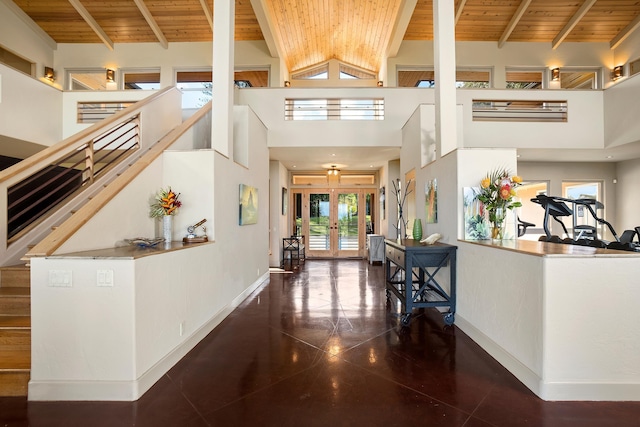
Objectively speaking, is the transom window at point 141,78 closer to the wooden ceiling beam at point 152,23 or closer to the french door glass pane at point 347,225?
the wooden ceiling beam at point 152,23

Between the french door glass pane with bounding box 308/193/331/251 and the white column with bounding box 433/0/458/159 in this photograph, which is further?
the french door glass pane with bounding box 308/193/331/251

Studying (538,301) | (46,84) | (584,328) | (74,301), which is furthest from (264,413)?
(46,84)

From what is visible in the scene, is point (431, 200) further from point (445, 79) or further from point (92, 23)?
point (92, 23)

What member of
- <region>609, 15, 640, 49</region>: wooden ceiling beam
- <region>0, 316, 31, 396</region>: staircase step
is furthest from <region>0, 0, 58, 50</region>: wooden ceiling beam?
<region>609, 15, 640, 49</region>: wooden ceiling beam

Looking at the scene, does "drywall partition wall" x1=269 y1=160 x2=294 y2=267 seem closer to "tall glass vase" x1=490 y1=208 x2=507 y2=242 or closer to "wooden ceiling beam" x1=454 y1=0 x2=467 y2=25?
"wooden ceiling beam" x1=454 y1=0 x2=467 y2=25

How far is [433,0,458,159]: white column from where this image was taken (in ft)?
14.3

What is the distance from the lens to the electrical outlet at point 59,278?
7.61ft

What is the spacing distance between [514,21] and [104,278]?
979cm

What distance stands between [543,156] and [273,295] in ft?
23.4

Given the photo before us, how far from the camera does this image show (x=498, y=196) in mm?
3502

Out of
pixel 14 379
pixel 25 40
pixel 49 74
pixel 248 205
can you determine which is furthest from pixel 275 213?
pixel 25 40

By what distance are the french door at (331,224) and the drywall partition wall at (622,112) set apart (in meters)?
6.32

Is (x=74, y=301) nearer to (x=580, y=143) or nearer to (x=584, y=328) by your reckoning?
(x=584, y=328)

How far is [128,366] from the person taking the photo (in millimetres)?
2357
